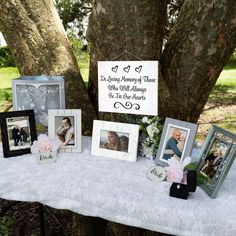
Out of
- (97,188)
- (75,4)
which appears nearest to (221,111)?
(75,4)

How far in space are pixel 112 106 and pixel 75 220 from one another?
66 cm

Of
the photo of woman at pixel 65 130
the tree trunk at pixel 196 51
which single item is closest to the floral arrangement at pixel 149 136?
the tree trunk at pixel 196 51

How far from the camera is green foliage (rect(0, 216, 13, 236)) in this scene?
229cm

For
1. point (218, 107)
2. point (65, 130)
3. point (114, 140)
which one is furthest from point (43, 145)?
point (218, 107)

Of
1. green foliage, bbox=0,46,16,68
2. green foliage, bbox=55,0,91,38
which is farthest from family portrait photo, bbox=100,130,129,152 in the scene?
green foliage, bbox=0,46,16,68

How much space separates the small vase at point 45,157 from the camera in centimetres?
148

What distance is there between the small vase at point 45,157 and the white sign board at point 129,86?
0.93ft

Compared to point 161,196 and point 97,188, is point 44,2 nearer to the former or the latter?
point 97,188

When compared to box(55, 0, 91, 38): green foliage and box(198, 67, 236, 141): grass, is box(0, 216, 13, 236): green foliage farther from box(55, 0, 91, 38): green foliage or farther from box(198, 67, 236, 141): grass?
box(55, 0, 91, 38): green foliage

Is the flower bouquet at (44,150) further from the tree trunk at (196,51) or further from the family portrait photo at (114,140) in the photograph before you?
the tree trunk at (196,51)

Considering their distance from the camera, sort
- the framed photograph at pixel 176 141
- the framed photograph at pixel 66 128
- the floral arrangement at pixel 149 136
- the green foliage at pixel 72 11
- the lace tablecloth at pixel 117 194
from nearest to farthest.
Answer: the lace tablecloth at pixel 117 194, the framed photograph at pixel 176 141, the floral arrangement at pixel 149 136, the framed photograph at pixel 66 128, the green foliage at pixel 72 11

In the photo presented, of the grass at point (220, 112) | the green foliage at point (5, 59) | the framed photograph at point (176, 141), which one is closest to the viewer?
the framed photograph at point (176, 141)

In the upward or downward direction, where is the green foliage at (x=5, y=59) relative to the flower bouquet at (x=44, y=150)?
downward

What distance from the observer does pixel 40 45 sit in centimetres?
193
